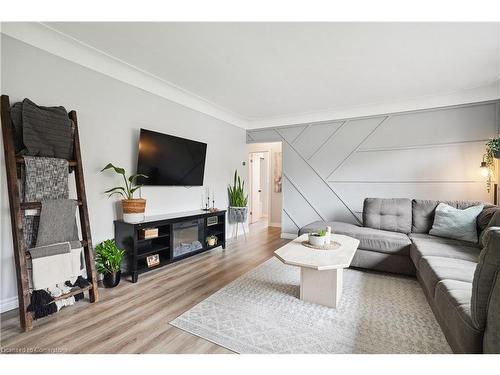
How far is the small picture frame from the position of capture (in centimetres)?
279

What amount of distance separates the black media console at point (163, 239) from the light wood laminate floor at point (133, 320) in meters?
0.17

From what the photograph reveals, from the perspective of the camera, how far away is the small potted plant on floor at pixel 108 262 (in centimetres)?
247

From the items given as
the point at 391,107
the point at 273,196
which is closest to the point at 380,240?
the point at 391,107

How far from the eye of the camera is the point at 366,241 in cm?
299

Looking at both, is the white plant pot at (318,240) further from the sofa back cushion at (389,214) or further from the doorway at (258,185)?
the doorway at (258,185)

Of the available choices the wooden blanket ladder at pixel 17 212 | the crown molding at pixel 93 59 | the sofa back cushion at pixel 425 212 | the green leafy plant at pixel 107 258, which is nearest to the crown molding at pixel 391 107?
the sofa back cushion at pixel 425 212

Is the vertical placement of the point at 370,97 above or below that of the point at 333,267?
above

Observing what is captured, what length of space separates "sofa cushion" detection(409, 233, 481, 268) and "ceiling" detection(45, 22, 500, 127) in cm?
195

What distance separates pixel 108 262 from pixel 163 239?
69cm

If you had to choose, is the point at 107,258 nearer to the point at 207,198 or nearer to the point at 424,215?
the point at 207,198
